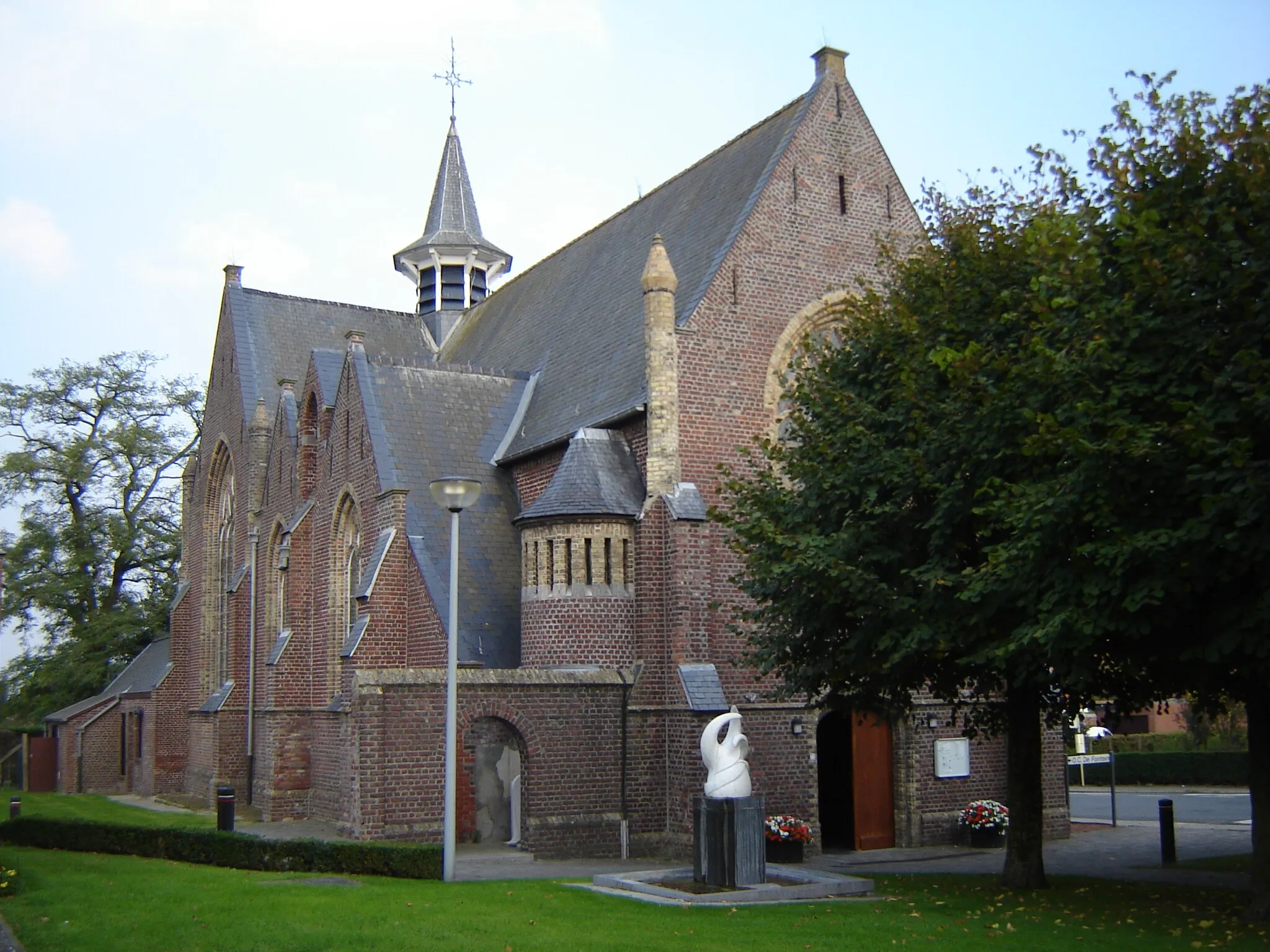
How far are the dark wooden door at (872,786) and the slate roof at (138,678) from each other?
A: 24226 mm

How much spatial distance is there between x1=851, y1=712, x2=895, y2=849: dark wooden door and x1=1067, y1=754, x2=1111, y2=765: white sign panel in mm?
16707

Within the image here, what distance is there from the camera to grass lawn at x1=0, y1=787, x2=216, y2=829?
88.0ft

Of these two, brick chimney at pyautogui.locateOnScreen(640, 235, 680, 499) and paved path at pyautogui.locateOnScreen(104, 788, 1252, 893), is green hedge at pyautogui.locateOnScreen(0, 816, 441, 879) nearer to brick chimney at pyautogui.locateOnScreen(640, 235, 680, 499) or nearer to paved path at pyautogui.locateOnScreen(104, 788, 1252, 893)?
paved path at pyautogui.locateOnScreen(104, 788, 1252, 893)

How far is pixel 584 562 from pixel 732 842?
7743mm

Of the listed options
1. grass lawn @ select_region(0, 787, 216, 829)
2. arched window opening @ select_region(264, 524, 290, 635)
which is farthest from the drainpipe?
grass lawn @ select_region(0, 787, 216, 829)

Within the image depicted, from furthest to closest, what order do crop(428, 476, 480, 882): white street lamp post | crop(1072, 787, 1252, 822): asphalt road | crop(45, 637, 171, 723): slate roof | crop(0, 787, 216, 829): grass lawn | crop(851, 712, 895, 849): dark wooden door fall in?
crop(45, 637, 171, 723): slate roof → crop(1072, 787, 1252, 822): asphalt road → crop(0, 787, 216, 829): grass lawn → crop(851, 712, 895, 849): dark wooden door → crop(428, 476, 480, 882): white street lamp post

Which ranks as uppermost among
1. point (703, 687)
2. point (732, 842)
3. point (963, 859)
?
point (703, 687)

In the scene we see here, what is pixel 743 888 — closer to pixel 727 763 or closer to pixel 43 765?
pixel 727 763

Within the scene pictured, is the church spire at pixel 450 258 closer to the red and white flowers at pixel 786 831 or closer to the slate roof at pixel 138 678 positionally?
the slate roof at pixel 138 678

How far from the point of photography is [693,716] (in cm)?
2138

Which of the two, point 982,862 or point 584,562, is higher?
point 584,562

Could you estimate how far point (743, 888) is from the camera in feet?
51.4

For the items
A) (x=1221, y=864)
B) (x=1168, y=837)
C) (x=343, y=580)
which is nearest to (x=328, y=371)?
(x=343, y=580)

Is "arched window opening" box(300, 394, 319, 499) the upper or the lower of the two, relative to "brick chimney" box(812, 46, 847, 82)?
lower
